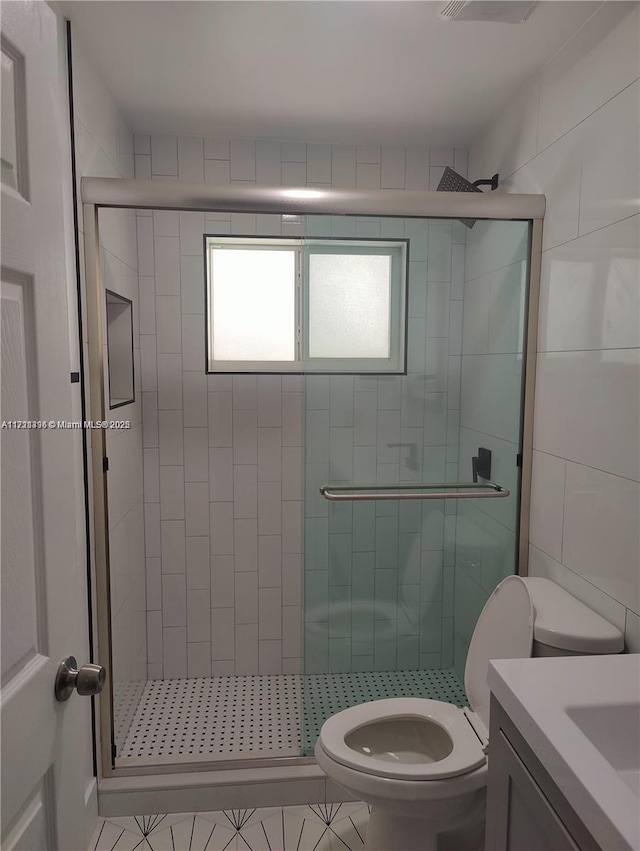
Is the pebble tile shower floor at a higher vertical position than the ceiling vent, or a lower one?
lower

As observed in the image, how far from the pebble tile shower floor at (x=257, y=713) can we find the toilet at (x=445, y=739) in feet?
0.89

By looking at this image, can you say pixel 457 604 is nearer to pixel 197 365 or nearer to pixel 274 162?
pixel 197 365

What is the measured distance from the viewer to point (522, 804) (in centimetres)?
104

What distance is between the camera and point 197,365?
8.40ft

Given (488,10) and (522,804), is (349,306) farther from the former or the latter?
(522,804)

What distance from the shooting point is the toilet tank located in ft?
4.79

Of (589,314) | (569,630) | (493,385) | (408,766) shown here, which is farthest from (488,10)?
(408,766)

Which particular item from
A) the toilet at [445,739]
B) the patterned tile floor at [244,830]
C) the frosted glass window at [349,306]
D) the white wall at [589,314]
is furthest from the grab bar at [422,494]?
the patterned tile floor at [244,830]

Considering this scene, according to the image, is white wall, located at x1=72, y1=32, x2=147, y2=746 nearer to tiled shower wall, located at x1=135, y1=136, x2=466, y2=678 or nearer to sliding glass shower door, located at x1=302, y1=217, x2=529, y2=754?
tiled shower wall, located at x1=135, y1=136, x2=466, y2=678

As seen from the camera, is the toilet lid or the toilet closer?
the toilet

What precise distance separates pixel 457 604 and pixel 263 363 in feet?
4.51

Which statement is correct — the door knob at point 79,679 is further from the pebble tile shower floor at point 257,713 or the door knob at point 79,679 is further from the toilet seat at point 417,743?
the pebble tile shower floor at point 257,713

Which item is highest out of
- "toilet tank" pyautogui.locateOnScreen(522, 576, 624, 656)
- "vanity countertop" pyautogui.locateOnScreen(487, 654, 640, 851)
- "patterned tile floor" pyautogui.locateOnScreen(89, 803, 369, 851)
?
"vanity countertop" pyautogui.locateOnScreen(487, 654, 640, 851)

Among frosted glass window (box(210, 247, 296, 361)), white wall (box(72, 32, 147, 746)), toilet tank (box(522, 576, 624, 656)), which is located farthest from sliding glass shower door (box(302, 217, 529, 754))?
frosted glass window (box(210, 247, 296, 361))
